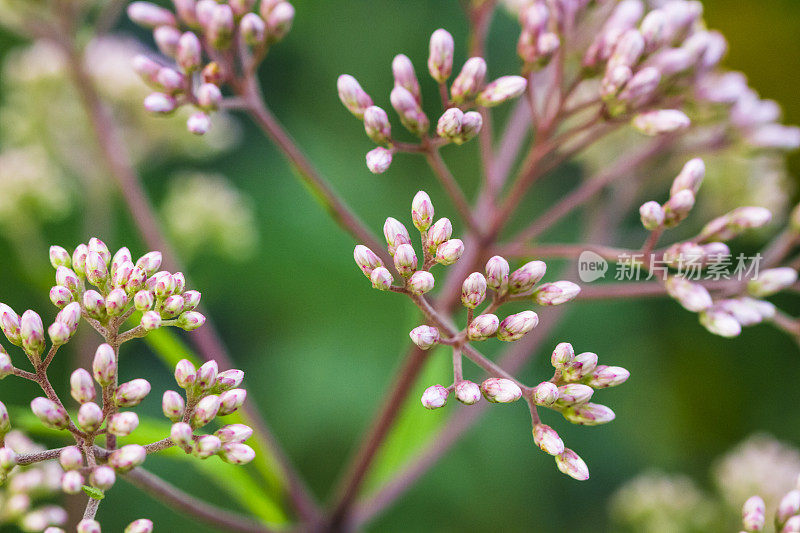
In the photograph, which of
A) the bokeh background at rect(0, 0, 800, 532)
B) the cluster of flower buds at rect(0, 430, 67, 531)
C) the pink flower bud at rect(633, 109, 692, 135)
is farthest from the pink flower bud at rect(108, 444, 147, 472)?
the bokeh background at rect(0, 0, 800, 532)

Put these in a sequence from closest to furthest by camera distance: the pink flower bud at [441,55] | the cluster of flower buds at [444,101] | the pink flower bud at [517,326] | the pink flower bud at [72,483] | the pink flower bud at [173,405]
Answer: the pink flower bud at [72,483], the pink flower bud at [173,405], the pink flower bud at [517,326], the cluster of flower buds at [444,101], the pink flower bud at [441,55]

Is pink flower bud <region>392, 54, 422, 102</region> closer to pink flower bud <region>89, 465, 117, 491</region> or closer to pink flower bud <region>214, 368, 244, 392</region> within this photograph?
pink flower bud <region>214, 368, 244, 392</region>

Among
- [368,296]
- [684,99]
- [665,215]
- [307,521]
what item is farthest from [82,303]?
[368,296]

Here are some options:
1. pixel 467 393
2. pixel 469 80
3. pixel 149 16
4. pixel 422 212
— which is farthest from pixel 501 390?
pixel 149 16

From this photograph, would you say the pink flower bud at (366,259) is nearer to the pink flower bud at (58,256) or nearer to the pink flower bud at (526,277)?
the pink flower bud at (526,277)

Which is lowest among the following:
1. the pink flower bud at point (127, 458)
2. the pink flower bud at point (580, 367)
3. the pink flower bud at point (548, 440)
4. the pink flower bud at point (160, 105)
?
the pink flower bud at point (548, 440)

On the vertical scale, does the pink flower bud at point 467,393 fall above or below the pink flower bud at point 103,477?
below

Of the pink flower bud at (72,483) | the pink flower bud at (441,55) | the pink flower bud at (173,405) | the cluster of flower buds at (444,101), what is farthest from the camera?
the pink flower bud at (441,55)

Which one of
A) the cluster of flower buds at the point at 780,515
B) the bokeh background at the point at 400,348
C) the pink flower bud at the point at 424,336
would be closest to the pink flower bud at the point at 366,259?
the pink flower bud at the point at 424,336
